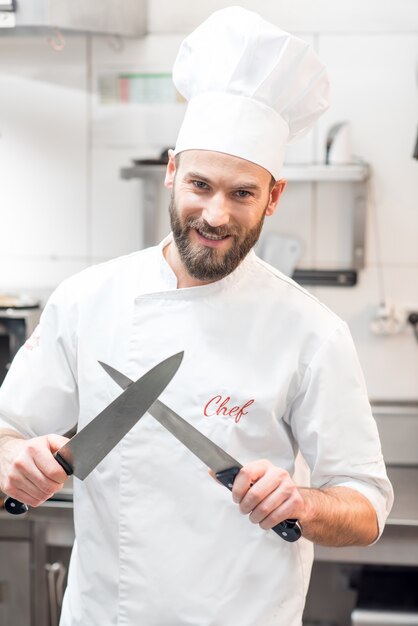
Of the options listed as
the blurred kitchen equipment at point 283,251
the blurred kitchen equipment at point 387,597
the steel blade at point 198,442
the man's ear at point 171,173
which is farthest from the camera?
the blurred kitchen equipment at point 283,251

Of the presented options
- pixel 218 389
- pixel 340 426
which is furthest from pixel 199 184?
pixel 340 426

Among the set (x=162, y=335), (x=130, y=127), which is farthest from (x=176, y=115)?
(x=162, y=335)

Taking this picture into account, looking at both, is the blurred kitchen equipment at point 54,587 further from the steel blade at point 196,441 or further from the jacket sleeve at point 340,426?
the steel blade at point 196,441

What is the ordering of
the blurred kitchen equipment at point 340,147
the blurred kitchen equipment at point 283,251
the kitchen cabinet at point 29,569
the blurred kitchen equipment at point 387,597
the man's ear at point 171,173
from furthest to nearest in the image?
the blurred kitchen equipment at point 283,251 < the blurred kitchen equipment at point 340,147 < the kitchen cabinet at point 29,569 < the blurred kitchen equipment at point 387,597 < the man's ear at point 171,173

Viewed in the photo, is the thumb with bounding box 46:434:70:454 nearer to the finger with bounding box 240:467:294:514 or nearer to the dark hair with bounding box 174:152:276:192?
the finger with bounding box 240:467:294:514

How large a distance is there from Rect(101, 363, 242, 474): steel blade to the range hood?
1305 mm

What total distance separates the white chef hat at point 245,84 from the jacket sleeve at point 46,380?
1.05 feet

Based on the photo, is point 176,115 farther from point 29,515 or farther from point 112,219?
point 29,515

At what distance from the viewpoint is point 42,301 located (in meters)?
2.55

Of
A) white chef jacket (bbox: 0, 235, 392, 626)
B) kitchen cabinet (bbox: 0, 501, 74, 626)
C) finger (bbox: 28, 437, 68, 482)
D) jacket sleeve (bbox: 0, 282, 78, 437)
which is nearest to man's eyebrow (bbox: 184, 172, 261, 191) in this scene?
white chef jacket (bbox: 0, 235, 392, 626)

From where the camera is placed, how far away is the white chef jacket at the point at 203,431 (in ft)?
4.27

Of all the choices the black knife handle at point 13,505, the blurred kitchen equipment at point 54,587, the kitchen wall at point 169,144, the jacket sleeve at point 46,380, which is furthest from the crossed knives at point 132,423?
the kitchen wall at point 169,144

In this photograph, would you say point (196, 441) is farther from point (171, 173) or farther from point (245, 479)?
point (171, 173)

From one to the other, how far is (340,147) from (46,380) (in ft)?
4.01
